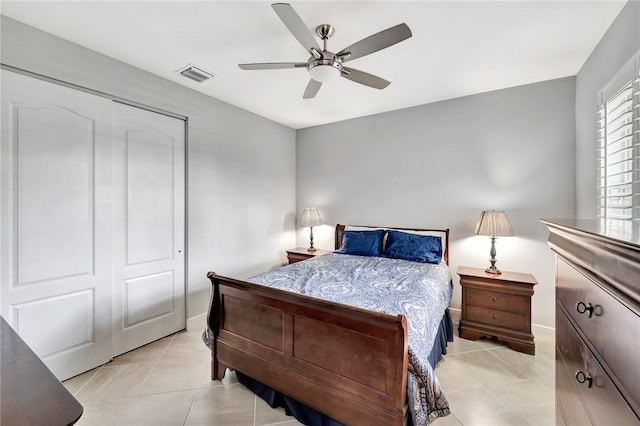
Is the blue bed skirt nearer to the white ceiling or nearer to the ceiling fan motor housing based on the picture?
the ceiling fan motor housing

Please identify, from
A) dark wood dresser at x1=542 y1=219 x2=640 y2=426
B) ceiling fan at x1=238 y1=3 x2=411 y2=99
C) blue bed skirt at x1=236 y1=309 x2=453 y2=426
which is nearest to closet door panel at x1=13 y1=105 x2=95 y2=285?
ceiling fan at x1=238 y1=3 x2=411 y2=99

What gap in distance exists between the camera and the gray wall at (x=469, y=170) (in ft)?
9.44

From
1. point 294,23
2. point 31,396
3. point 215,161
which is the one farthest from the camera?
point 215,161

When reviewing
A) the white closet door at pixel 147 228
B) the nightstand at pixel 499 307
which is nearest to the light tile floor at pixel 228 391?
the nightstand at pixel 499 307

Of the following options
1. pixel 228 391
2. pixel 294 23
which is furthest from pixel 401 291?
pixel 294 23

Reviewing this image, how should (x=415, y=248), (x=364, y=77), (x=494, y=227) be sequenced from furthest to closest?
1. (x=415, y=248)
2. (x=494, y=227)
3. (x=364, y=77)

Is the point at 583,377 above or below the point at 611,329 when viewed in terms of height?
below

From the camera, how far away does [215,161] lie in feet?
11.0

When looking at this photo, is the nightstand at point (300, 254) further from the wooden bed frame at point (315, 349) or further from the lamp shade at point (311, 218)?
the wooden bed frame at point (315, 349)

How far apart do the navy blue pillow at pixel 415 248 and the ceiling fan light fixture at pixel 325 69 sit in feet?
6.93

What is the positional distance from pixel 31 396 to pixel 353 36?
8.24ft

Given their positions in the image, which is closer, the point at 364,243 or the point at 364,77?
the point at 364,77

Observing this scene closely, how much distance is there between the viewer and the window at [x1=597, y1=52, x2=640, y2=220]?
165cm

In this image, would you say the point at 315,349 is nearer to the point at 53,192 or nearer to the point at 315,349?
the point at 315,349
